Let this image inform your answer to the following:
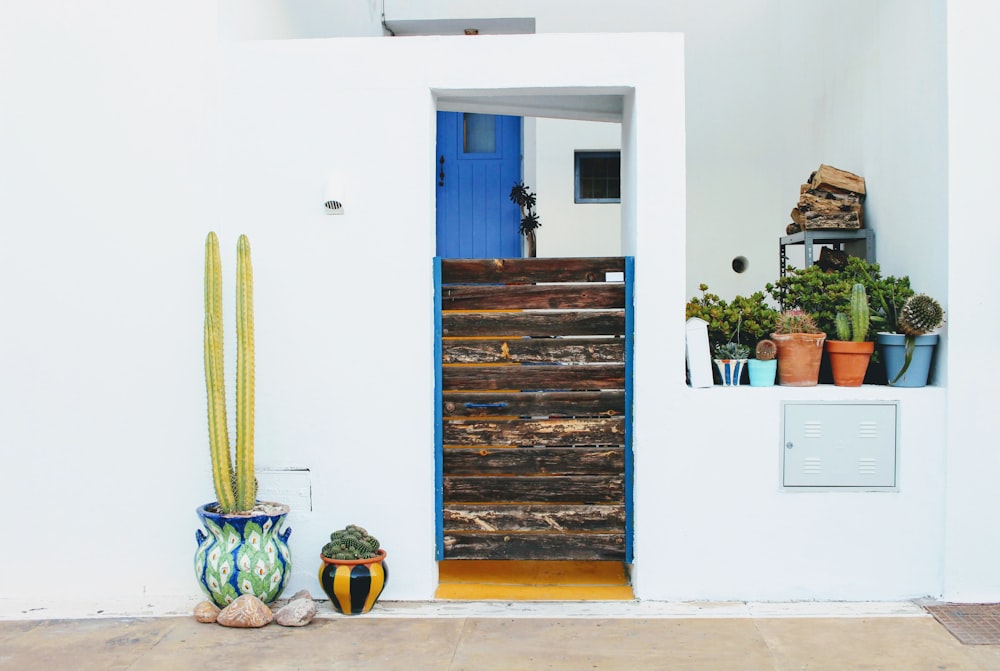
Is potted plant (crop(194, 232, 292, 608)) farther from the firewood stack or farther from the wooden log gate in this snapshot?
the firewood stack

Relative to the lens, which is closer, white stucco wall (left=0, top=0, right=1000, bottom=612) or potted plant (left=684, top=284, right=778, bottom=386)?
white stucco wall (left=0, top=0, right=1000, bottom=612)

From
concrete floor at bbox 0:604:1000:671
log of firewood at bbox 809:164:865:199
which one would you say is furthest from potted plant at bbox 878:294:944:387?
concrete floor at bbox 0:604:1000:671

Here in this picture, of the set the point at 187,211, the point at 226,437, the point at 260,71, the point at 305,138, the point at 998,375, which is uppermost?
the point at 260,71

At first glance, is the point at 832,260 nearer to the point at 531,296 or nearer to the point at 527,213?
the point at 531,296

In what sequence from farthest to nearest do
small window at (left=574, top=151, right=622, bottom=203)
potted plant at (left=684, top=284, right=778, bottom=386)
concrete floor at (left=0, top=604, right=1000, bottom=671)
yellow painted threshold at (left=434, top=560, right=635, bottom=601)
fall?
1. small window at (left=574, top=151, right=622, bottom=203)
2. potted plant at (left=684, top=284, right=778, bottom=386)
3. yellow painted threshold at (left=434, top=560, right=635, bottom=601)
4. concrete floor at (left=0, top=604, right=1000, bottom=671)

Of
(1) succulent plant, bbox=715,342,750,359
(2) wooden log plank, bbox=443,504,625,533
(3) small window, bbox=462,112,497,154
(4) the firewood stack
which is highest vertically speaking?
(3) small window, bbox=462,112,497,154

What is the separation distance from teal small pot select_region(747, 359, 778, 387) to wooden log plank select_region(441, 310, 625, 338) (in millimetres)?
777

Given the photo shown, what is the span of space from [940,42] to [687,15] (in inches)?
121

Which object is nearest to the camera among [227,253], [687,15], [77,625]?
[77,625]

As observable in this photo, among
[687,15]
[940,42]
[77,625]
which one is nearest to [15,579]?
[77,625]

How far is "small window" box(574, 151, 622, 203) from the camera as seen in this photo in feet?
25.0

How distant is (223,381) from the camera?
4.67 meters

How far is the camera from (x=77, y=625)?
4.62 meters

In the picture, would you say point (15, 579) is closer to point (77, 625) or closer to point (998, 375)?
point (77, 625)
